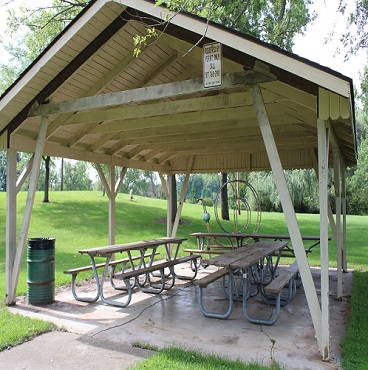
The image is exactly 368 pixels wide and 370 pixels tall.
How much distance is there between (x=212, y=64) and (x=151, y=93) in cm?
84

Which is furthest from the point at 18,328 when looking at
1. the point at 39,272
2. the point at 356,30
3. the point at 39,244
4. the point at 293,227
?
the point at 356,30

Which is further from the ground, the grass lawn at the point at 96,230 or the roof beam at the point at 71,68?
the roof beam at the point at 71,68

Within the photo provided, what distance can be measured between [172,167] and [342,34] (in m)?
6.03

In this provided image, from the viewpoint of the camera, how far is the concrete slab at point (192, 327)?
11.9ft

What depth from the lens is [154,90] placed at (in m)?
A: 4.28

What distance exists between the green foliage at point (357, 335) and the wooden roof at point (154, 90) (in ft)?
7.44

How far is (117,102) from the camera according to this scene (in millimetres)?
4527

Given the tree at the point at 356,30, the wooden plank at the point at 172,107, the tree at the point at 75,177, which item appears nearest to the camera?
the wooden plank at the point at 172,107

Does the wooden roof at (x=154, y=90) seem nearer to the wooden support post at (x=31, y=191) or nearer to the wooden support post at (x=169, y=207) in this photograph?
the wooden support post at (x=31, y=191)

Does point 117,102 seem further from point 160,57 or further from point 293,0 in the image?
point 293,0

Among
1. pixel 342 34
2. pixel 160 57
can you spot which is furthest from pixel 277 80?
pixel 342 34

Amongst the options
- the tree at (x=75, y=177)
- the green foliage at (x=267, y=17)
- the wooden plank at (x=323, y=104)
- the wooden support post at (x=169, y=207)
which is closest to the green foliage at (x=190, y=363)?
the wooden plank at (x=323, y=104)

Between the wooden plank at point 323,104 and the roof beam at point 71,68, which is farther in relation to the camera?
the roof beam at point 71,68

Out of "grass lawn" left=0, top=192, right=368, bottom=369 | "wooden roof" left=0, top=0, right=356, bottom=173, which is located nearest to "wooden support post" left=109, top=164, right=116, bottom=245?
"wooden roof" left=0, top=0, right=356, bottom=173
